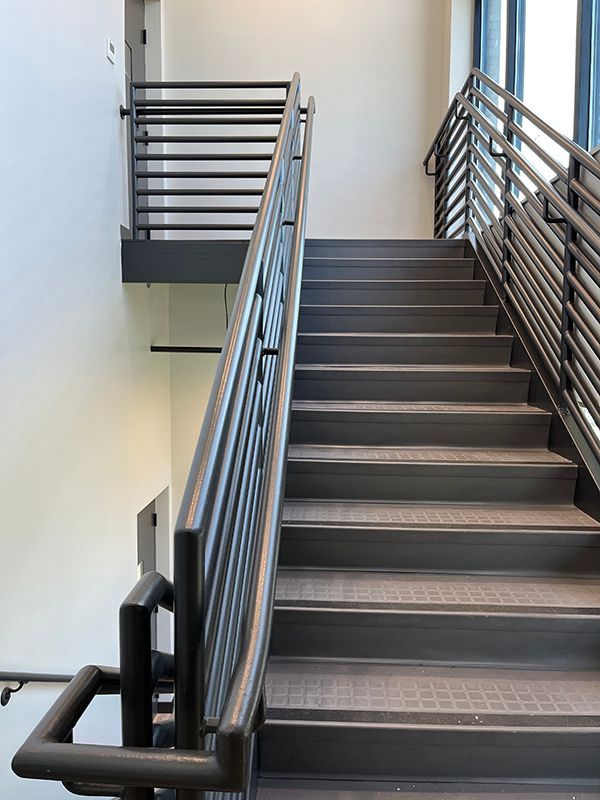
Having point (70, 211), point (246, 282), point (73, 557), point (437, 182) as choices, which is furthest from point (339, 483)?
point (437, 182)

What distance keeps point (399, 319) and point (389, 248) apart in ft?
2.95

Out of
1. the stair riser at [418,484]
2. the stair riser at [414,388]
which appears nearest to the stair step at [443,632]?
the stair riser at [418,484]

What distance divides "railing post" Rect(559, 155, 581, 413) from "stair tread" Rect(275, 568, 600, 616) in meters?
0.79

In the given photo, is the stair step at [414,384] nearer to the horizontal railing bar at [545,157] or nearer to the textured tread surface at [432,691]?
the horizontal railing bar at [545,157]

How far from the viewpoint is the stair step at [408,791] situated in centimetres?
139

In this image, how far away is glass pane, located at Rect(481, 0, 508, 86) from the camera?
184 inches

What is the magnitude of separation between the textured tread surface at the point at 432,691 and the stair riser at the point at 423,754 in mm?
44

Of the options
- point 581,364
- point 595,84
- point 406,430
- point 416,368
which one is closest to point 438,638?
point 406,430

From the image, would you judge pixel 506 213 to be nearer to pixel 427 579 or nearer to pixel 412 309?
pixel 412 309

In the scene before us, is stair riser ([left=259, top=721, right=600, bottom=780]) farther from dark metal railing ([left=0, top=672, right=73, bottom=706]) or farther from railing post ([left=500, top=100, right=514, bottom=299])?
railing post ([left=500, top=100, right=514, bottom=299])

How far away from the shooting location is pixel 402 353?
2820 millimetres

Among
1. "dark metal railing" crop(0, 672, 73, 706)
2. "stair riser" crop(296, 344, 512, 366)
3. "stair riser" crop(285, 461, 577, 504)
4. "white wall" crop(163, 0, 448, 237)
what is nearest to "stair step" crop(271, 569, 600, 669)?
"stair riser" crop(285, 461, 577, 504)

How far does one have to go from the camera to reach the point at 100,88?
3324mm

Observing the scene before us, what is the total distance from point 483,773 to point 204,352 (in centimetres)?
391
